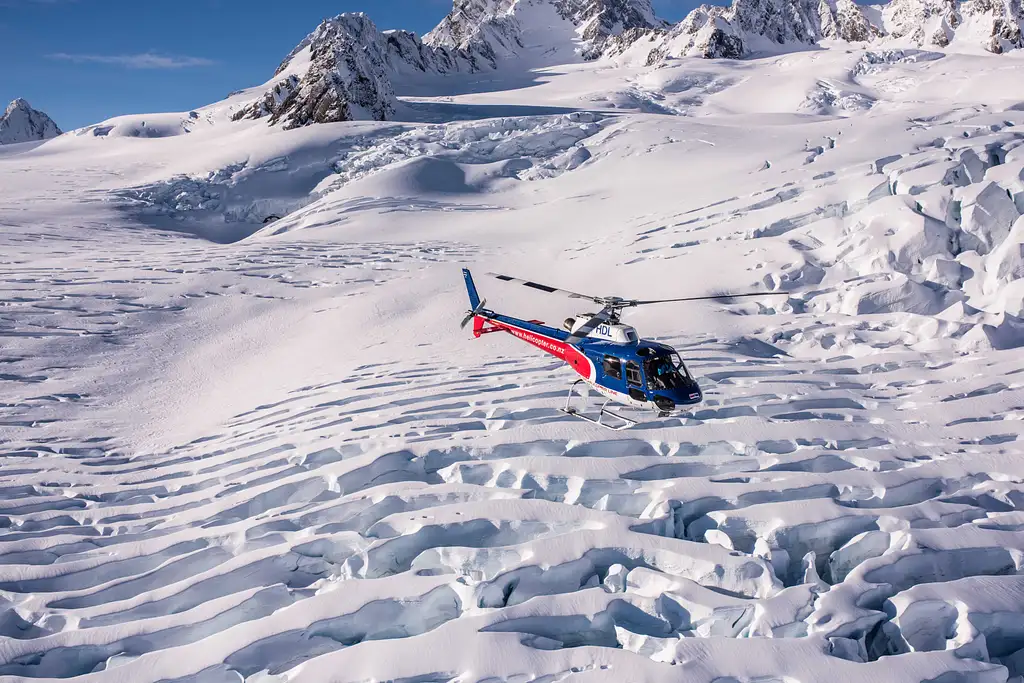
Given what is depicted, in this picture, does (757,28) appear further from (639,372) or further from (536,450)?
(536,450)

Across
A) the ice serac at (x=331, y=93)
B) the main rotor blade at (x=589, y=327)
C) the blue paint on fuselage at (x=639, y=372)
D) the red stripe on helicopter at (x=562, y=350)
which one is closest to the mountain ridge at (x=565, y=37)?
the ice serac at (x=331, y=93)

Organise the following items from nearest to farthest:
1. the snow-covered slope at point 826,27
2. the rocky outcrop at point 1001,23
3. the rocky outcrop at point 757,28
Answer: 1. the rocky outcrop at point 1001,23
2. the snow-covered slope at point 826,27
3. the rocky outcrop at point 757,28

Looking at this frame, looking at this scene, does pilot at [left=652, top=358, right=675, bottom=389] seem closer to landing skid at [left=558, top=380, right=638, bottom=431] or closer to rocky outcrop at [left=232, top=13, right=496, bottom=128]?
landing skid at [left=558, top=380, right=638, bottom=431]

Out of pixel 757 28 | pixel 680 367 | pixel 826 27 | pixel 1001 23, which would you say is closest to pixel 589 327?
pixel 680 367

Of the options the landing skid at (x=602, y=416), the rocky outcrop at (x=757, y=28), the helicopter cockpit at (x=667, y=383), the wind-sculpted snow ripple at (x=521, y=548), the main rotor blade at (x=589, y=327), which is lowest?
the wind-sculpted snow ripple at (x=521, y=548)

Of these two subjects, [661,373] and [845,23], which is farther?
[845,23]

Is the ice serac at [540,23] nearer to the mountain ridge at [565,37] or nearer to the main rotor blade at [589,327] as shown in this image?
the mountain ridge at [565,37]
